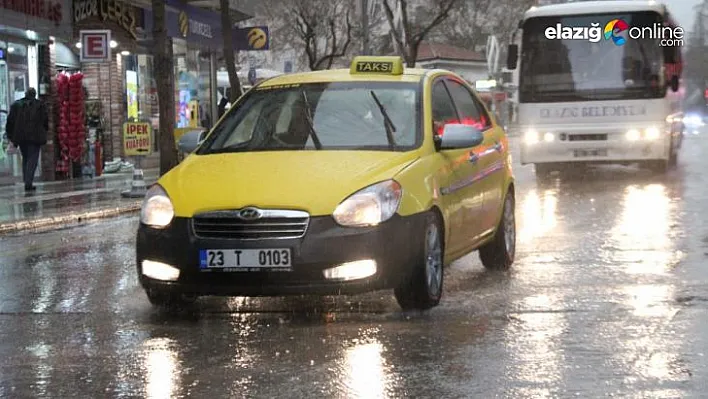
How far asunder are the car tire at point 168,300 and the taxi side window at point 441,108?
2.07m

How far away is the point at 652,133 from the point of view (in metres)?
21.4

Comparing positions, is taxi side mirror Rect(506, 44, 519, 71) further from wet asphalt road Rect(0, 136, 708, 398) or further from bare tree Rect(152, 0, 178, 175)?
wet asphalt road Rect(0, 136, 708, 398)

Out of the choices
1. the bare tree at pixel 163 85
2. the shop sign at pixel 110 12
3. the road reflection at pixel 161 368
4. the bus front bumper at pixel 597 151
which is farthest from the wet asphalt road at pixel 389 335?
the shop sign at pixel 110 12

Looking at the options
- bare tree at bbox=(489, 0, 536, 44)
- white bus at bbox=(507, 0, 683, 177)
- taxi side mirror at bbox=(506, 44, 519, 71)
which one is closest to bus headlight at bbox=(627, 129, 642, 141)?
white bus at bbox=(507, 0, 683, 177)

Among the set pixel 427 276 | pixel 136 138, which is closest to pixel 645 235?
pixel 427 276

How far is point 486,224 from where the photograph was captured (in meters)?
9.34

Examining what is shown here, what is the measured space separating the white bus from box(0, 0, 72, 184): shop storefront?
8.88 m

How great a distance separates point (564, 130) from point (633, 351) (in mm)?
15555

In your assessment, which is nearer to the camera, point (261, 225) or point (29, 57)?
point (261, 225)

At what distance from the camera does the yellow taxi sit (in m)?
7.20

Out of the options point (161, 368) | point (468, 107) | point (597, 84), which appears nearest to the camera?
point (161, 368)

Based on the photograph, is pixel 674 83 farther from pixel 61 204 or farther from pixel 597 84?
pixel 61 204

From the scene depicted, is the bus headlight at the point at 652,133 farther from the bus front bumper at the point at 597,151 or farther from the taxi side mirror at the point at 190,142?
the taxi side mirror at the point at 190,142

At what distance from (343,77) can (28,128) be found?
13.5 meters
